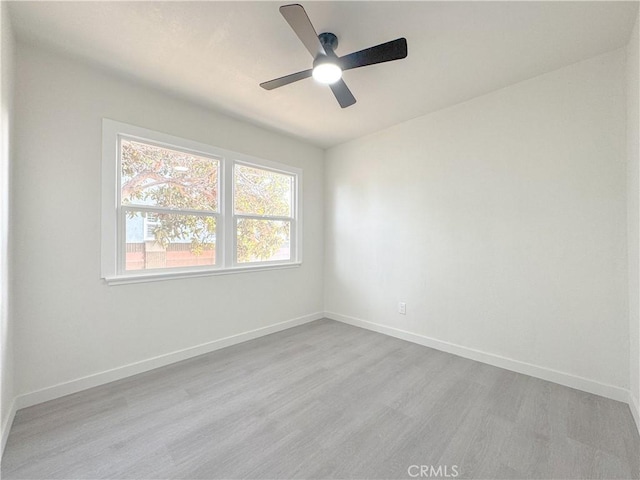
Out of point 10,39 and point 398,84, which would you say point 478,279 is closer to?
point 398,84

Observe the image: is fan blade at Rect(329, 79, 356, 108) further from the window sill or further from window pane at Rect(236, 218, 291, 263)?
the window sill

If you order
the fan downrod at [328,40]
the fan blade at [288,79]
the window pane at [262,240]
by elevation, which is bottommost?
the window pane at [262,240]

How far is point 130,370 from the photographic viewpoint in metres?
2.49

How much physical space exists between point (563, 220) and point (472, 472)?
6.71ft

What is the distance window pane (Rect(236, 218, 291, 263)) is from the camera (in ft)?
11.2

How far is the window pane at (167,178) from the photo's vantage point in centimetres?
255

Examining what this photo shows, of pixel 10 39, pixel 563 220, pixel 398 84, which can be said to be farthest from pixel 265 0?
pixel 563 220

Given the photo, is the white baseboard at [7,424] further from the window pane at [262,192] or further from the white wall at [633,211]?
the white wall at [633,211]

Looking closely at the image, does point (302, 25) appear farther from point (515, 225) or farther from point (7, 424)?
point (7, 424)

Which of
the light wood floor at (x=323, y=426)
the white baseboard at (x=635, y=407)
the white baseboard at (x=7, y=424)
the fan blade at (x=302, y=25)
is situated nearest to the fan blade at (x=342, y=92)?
the fan blade at (x=302, y=25)

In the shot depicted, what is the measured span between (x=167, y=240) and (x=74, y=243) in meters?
0.70

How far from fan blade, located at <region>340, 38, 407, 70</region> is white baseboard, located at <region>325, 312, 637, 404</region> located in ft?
8.96

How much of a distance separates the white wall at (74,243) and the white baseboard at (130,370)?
5 centimetres

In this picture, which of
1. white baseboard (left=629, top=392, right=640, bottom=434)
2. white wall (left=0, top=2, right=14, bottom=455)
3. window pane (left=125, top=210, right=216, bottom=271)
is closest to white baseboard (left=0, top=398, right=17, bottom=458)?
white wall (left=0, top=2, right=14, bottom=455)
